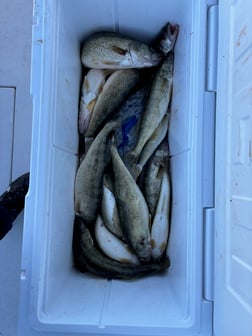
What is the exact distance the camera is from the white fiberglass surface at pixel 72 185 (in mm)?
808

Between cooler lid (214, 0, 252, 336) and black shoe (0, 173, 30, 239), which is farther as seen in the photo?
black shoe (0, 173, 30, 239)

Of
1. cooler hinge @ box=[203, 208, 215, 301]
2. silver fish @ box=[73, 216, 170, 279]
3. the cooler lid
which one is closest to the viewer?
the cooler lid

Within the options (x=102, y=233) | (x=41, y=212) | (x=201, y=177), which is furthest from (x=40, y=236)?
(x=201, y=177)

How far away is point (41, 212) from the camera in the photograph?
794 millimetres

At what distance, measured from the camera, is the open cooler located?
27.1 inches

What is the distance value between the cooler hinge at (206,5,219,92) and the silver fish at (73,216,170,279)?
21.5 inches

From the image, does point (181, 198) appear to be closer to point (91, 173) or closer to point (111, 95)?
point (91, 173)

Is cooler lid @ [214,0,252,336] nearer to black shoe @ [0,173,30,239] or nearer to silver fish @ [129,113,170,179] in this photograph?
silver fish @ [129,113,170,179]

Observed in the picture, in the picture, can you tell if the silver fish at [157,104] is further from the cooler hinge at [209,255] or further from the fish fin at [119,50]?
the cooler hinge at [209,255]

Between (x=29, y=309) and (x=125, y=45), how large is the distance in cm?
82

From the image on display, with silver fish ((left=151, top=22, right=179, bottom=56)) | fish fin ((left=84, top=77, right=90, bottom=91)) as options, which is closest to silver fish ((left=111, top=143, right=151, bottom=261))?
fish fin ((left=84, top=77, right=90, bottom=91))

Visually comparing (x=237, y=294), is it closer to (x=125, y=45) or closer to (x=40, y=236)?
(x=40, y=236)

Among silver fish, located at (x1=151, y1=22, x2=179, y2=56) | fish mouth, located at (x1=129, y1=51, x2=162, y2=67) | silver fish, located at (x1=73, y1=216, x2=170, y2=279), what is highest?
silver fish, located at (x1=151, y1=22, x2=179, y2=56)

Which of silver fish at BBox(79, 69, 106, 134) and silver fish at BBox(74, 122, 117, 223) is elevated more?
silver fish at BBox(79, 69, 106, 134)
